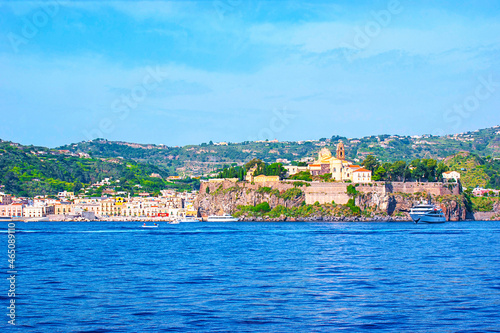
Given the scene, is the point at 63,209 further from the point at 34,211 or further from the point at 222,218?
the point at 222,218

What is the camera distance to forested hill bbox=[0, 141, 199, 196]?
142750mm

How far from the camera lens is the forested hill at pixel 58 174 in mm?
142750

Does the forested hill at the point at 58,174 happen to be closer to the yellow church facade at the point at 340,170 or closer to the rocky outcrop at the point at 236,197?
the rocky outcrop at the point at 236,197

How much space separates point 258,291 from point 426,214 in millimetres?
61225

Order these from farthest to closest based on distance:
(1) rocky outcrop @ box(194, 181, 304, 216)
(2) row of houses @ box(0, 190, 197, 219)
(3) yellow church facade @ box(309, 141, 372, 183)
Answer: (2) row of houses @ box(0, 190, 197, 219) → (1) rocky outcrop @ box(194, 181, 304, 216) → (3) yellow church facade @ box(309, 141, 372, 183)

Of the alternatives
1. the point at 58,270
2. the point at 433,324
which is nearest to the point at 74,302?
the point at 58,270

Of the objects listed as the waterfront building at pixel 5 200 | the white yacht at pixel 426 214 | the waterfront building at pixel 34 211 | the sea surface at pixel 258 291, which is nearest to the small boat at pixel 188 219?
the waterfront building at pixel 34 211

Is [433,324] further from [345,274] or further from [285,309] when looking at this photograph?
[345,274]

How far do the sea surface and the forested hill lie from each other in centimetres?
11383

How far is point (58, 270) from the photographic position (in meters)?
26.7

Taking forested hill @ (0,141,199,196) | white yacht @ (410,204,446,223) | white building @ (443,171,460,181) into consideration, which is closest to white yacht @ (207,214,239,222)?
white yacht @ (410,204,446,223)

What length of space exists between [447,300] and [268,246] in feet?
68.7

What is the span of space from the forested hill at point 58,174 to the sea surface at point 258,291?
114 m

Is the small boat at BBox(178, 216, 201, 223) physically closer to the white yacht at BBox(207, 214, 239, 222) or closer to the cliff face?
the cliff face
